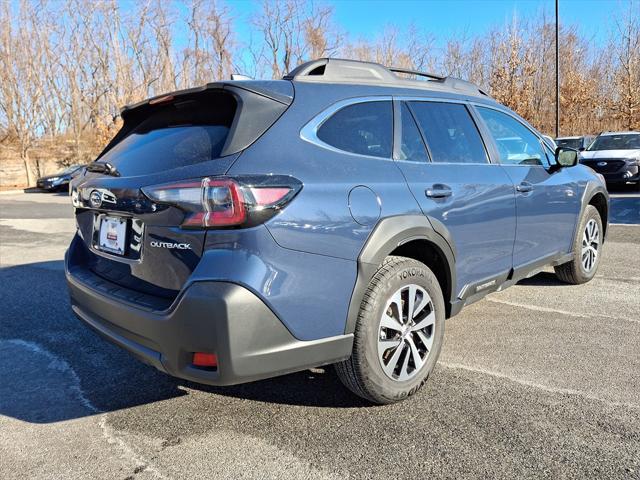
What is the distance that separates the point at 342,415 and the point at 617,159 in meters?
14.2

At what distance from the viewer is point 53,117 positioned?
37719 millimetres

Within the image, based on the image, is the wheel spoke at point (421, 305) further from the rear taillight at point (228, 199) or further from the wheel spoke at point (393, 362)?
the rear taillight at point (228, 199)

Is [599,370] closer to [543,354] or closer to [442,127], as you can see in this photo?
[543,354]

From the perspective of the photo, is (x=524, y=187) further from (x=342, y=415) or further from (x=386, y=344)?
(x=342, y=415)

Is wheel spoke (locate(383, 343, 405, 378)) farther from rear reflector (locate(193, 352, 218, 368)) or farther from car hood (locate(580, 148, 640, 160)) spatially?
→ car hood (locate(580, 148, 640, 160))

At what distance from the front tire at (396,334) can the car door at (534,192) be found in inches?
49.7

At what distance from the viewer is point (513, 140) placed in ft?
13.6

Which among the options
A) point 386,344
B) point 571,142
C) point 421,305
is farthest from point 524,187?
point 571,142

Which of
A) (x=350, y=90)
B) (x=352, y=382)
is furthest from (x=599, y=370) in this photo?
(x=350, y=90)

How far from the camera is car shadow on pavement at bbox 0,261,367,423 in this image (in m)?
2.92

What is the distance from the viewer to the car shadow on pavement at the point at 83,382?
9.57 feet

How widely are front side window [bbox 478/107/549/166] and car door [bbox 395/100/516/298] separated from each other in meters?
0.26

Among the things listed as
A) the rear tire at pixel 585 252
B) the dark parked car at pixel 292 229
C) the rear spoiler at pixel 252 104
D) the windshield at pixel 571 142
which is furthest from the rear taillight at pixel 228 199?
the windshield at pixel 571 142

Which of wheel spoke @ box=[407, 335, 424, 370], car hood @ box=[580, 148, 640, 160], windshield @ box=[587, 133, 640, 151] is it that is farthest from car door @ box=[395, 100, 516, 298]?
windshield @ box=[587, 133, 640, 151]
